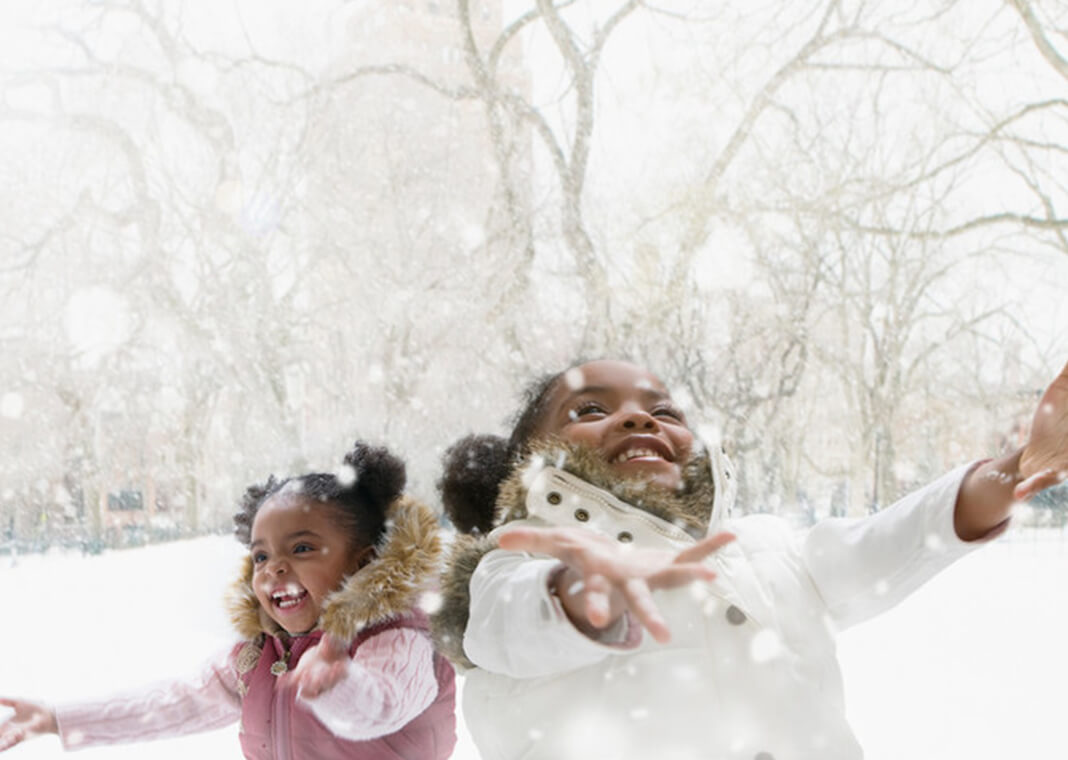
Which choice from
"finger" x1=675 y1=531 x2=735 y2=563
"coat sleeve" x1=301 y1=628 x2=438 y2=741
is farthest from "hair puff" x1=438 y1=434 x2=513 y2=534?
"finger" x1=675 y1=531 x2=735 y2=563

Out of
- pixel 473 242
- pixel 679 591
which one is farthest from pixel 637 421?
pixel 473 242

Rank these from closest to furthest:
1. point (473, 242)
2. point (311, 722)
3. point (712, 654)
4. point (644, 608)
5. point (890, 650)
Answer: point (644, 608), point (712, 654), point (311, 722), point (890, 650), point (473, 242)

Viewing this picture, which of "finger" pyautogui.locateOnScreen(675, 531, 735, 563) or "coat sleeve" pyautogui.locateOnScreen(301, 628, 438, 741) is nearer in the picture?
"finger" pyautogui.locateOnScreen(675, 531, 735, 563)

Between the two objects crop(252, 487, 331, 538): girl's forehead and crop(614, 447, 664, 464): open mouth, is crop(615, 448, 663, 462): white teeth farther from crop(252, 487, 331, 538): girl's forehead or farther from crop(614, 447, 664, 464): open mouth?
crop(252, 487, 331, 538): girl's forehead

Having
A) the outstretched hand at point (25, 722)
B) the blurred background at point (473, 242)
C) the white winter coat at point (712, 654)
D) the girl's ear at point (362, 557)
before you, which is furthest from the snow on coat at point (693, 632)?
the blurred background at point (473, 242)

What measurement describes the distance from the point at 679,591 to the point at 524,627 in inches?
6.3

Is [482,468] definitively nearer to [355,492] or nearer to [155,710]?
[355,492]

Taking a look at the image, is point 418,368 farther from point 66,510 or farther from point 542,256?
point 66,510

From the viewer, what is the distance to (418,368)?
3.08 m

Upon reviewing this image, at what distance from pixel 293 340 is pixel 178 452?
766 millimetres

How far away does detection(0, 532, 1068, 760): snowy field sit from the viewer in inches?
57.9

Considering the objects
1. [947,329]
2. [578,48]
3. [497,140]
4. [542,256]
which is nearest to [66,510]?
[542,256]

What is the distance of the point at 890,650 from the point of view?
1.88 meters

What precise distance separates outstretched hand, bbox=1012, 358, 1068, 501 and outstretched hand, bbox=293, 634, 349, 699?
437 mm
